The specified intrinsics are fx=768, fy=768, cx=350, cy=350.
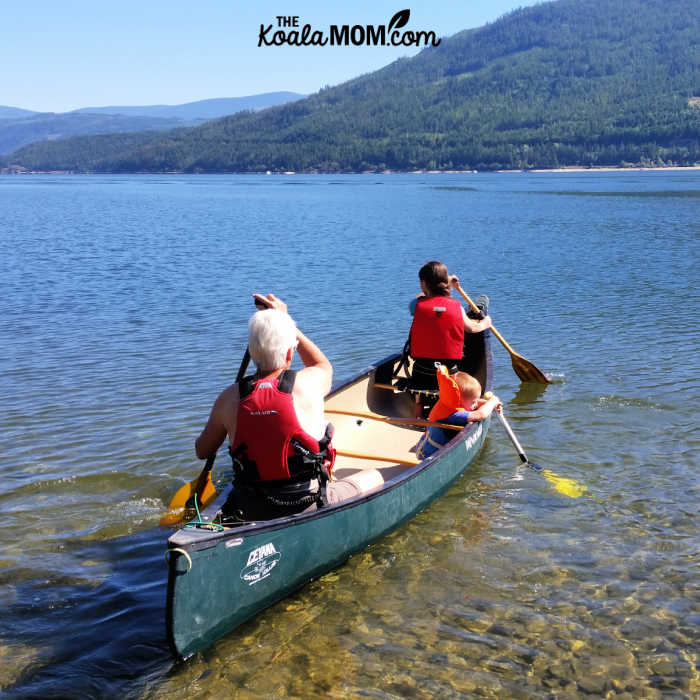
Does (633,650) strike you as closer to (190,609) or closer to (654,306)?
(190,609)

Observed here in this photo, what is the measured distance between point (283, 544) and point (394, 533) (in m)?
1.96

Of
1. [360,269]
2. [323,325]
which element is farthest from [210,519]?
[360,269]

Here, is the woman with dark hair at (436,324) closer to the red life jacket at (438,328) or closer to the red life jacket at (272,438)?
the red life jacket at (438,328)

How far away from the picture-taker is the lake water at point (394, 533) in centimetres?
514

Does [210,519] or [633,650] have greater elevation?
[210,519]

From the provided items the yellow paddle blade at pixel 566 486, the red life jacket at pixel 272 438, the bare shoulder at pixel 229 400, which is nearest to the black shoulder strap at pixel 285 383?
the red life jacket at pixel 272 438

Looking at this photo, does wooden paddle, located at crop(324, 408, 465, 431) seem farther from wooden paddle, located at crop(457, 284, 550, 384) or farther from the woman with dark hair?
wooden paddle, located at crop(457, 284, 550, 384)

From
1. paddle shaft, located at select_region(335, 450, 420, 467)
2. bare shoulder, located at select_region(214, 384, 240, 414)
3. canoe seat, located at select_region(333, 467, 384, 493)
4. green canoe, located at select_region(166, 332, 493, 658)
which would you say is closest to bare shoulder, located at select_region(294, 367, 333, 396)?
bare shoulder, located at select_region(214, 384, 240, 414)

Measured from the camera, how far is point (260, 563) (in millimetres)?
5219

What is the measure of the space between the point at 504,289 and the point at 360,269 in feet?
20.2

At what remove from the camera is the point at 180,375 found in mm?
12188

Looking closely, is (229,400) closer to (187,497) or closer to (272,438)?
(272,438)

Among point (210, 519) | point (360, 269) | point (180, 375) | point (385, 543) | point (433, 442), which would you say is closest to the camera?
point (210, 519)

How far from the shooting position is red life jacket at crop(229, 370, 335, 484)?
4.93 meters
